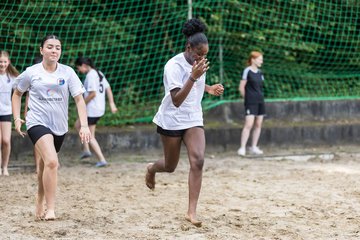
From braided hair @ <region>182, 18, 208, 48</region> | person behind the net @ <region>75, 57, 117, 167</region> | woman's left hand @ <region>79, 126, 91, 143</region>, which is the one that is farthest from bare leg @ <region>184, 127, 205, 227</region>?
person behind the net @ <region>75, 57, 117, 167</region>

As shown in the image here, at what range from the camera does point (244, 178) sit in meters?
9.28

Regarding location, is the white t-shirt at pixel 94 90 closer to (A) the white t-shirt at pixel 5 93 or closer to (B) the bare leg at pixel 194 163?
(A) the white t-shirt at pixel 5 93

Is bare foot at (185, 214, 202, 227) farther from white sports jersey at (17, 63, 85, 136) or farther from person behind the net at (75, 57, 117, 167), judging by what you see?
person behind the net at (75, 57, 117, 167)

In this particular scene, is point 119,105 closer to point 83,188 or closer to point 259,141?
point 259,141

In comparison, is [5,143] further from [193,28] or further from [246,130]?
[193,28]

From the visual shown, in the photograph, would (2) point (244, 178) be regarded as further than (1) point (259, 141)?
No

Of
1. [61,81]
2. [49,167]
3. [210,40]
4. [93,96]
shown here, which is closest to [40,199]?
[49,167]

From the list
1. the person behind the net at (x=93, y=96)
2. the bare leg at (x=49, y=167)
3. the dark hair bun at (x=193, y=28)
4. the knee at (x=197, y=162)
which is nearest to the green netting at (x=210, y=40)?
the person behind the net at (x=93, y=96)

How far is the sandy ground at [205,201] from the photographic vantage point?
20.2 feet

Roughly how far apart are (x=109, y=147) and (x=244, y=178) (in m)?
2.73

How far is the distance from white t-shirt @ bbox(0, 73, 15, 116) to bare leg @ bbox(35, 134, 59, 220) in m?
3.10

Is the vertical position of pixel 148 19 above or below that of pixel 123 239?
above

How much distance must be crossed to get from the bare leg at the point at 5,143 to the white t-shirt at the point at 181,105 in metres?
3.37

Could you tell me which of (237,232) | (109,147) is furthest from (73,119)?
(237,232)
